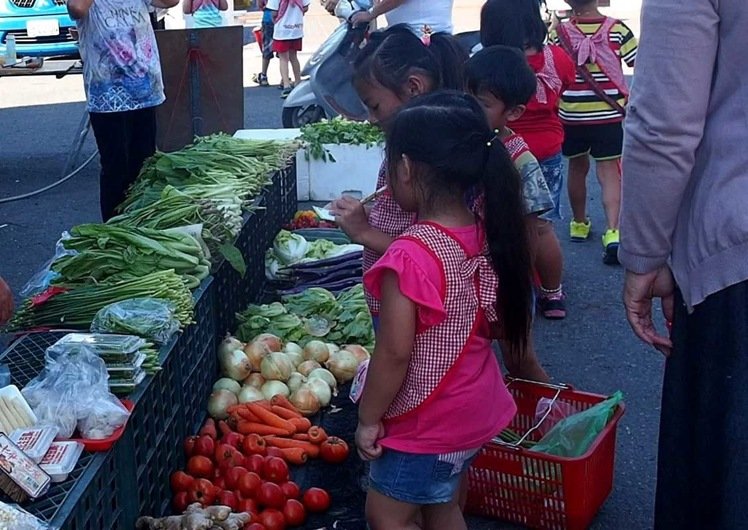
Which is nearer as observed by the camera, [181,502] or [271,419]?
[181,502]

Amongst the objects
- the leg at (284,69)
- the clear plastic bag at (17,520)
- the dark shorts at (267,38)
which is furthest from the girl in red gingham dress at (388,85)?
the dark shorts at (267,38)

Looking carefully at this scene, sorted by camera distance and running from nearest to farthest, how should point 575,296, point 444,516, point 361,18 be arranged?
1. point 444,516
2. point 575,296
3. point 361,18

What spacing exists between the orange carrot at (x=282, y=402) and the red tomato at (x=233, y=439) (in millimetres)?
311

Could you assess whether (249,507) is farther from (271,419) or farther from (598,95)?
(598,95)

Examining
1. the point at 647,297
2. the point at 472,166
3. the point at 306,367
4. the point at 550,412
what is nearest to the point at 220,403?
the point at 306,367

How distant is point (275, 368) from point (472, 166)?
1.83 meters

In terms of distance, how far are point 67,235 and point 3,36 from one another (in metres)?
7.41

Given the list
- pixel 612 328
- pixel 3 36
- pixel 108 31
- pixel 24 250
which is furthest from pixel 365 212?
pixel 3 36

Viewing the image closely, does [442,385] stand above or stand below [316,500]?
above

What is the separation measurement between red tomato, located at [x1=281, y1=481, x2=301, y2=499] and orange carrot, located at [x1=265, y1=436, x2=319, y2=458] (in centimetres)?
26

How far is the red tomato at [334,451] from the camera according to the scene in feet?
12.0

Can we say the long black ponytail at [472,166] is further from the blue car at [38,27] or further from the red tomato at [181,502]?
the blue car at [38,27]

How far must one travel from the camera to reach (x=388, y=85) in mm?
3363

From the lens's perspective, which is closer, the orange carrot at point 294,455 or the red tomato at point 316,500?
the red tomato at point 316,500
